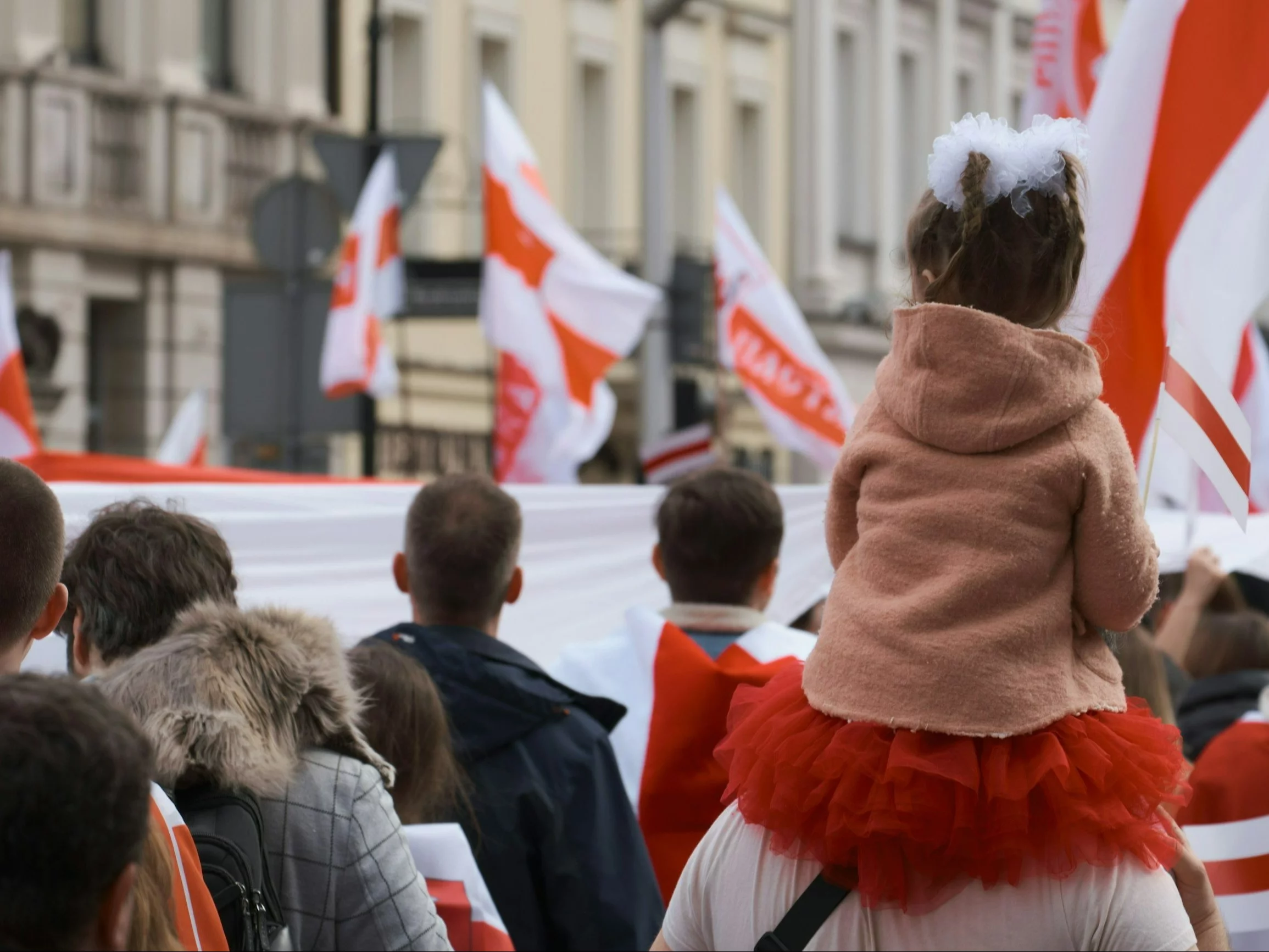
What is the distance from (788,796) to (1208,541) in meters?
4.15

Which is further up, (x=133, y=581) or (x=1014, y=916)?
(x=133, y=581)

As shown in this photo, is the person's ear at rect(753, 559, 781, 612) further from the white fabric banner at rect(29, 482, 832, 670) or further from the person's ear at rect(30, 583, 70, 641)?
the person's ear at rect(30, 583, 70, 641)

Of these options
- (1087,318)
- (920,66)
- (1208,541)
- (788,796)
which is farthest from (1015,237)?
(920,66)

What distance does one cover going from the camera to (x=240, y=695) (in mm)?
2965

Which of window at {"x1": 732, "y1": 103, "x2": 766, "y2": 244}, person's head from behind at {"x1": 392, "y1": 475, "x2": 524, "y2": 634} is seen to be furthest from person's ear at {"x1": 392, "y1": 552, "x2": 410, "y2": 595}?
window at {"x1": 732, "y1": 103, "x2": 766, "y2": 244}

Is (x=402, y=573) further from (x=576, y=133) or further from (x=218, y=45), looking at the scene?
(x=576, y=133)

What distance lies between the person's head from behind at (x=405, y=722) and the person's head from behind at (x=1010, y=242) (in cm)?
155

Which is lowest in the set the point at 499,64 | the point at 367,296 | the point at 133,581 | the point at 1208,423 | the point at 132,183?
the point at 133,581

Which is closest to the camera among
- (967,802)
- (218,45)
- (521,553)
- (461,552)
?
(967,802)

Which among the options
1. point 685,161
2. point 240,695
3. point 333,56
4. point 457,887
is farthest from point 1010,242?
point 685,161

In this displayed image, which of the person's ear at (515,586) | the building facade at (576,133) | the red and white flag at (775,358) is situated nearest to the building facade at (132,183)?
the building facade at (576,133)

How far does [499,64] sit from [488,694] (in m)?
22.4

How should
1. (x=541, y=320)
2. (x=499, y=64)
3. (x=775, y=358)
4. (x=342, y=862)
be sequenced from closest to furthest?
(x=342, y=862) < (x=541, y=320) < (x=775, y=358) < (x=499, y=64)

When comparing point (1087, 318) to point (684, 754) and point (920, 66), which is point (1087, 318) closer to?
point (684, 754)
